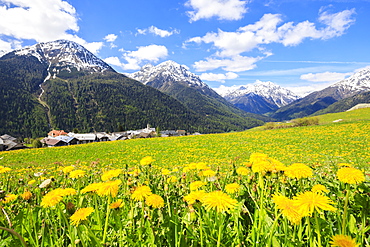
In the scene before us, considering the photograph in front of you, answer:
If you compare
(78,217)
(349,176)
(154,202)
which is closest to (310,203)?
(349,176)

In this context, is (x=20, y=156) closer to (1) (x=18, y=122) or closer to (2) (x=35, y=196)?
(2) (x=35, y=196)

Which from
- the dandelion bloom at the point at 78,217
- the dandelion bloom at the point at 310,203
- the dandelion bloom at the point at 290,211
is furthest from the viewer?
the dandelion bloom at the point at 78,217

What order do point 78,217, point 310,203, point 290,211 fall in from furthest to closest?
point 78,217
point 290,211
point 310,203

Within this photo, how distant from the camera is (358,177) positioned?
1.40 m

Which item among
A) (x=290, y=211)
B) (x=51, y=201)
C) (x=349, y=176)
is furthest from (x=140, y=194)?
(x=349, y=176)

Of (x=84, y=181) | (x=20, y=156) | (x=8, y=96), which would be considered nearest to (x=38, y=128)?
(x=8, y=96)

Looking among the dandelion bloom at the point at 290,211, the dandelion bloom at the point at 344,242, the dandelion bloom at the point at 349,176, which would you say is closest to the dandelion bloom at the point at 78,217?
the dandelion bloom at the point at 290,211

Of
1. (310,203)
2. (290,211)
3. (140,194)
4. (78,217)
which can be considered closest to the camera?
(310,203)

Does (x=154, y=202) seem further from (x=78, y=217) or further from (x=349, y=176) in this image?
(x=349, y=176)

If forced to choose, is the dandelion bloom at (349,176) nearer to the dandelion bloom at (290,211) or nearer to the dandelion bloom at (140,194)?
the dandelion bloom at (290,211)

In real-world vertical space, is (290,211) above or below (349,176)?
below

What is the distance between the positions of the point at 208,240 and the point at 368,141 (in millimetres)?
25017

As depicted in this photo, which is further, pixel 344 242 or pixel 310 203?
pixel 310 203

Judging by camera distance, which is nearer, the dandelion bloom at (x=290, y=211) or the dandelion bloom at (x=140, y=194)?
the dandelion bloom at (x=290, y=211)
